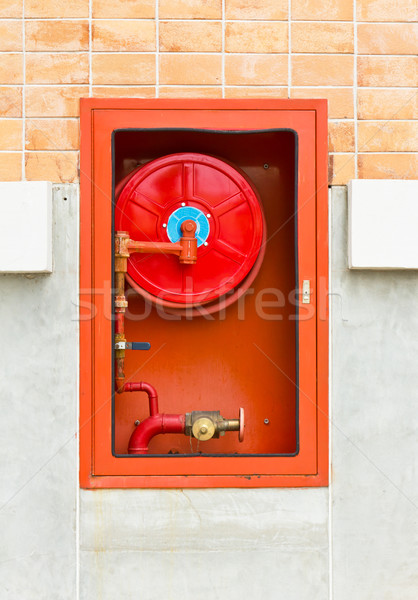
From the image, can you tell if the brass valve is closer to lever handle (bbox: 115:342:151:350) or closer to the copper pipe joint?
lever handle (bbox: 115:342:151:350)

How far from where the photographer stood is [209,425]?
2439 mm

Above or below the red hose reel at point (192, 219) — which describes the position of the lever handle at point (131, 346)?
below

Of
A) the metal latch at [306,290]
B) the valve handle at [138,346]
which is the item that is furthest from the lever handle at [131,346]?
the metal latch at [306,290]

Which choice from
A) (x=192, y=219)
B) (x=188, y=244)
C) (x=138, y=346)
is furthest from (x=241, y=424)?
(x=192, y=219)

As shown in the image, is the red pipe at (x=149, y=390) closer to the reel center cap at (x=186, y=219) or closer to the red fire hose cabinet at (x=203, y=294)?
the red fire hose cabinet at (x=203, y=294)

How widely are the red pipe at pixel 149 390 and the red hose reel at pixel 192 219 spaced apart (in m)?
0.35

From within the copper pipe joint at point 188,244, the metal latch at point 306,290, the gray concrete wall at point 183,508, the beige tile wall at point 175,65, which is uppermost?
the beige tile wall at point 175,65

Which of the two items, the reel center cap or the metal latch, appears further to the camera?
the reel center cap

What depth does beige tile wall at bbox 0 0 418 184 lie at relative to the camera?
2.42 m

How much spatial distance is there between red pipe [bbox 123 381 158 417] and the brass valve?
155 mm

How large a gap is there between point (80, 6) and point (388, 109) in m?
1.28

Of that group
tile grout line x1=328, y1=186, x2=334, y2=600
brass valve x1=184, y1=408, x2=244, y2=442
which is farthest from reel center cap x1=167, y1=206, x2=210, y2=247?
brass valve x1=184, y1=408, x2=244, y2=442

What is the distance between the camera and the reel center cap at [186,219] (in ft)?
8.55

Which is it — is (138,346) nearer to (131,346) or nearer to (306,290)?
(131,346)
